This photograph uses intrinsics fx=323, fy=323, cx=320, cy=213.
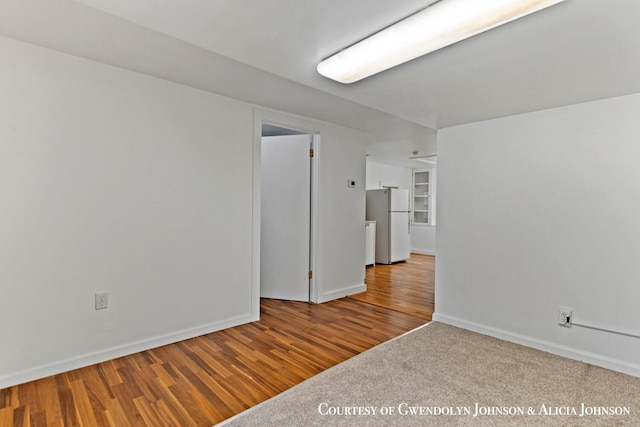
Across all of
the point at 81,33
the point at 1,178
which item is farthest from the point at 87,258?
the point at 81,33

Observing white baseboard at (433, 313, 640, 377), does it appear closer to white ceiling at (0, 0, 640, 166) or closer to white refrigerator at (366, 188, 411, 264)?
white ceiling at (0, 0, 640, 166)

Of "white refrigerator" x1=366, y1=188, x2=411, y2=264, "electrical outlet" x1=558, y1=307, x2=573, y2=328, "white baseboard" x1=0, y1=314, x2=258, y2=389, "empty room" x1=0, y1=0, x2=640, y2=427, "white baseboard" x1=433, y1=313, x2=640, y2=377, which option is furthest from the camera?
"white refrigerator" x1=366, y1=188, x2=411, y2=264

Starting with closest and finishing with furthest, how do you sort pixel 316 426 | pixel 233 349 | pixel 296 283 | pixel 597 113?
pixel 316 426 < pixel 597 113 < pixel 233 349 < pixel 296 283

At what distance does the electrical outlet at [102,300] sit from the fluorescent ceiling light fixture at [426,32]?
2196mm

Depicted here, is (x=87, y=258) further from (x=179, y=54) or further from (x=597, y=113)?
(x=597, y=113)

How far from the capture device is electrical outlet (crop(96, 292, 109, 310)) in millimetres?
2330

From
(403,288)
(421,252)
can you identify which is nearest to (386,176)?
(421,252)

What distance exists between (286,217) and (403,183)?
5.16m

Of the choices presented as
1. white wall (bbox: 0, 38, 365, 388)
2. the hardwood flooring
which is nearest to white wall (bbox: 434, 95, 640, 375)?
the hardwood flooring

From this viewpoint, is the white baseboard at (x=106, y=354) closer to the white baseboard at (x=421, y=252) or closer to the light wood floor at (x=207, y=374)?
the light wood floor at (x=207, y=374)

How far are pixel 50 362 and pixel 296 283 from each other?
7.63 feet

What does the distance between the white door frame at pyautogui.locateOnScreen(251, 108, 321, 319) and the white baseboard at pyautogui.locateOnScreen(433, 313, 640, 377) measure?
1.45m

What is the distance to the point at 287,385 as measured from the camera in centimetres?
207

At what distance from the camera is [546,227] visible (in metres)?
2.65
